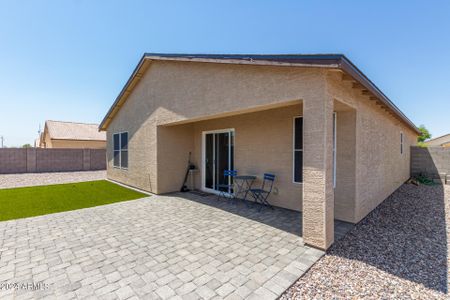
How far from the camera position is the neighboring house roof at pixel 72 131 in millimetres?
21125

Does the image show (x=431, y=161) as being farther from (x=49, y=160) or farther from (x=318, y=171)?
(x=49, y=160)

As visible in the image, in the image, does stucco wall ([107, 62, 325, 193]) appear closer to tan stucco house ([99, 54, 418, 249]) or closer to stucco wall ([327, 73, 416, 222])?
tan stucco house ([99, 54, 418, 249])

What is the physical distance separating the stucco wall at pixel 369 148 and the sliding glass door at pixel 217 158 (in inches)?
145

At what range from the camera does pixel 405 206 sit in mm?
6379

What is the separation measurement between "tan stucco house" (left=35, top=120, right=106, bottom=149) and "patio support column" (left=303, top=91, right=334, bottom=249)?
80.0 feet

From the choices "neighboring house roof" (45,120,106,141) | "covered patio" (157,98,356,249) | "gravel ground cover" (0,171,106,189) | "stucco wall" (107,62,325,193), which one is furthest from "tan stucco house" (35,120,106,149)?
"covered patio" (157,98,356,249)

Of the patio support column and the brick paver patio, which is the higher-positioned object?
the patio support column

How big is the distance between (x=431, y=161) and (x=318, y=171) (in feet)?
41.4

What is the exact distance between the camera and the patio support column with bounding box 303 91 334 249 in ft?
11.4

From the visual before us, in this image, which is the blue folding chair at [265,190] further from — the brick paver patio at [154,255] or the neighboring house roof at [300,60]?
the neighboring house roof at [300,60]

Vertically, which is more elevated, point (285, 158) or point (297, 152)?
point (297, 152)

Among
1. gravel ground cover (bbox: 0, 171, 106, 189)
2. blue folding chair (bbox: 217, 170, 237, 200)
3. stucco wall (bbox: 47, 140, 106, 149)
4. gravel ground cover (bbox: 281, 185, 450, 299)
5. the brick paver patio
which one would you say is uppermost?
stucco wall (bbox: 47, 140, 106, 149)

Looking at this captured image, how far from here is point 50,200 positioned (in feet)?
23.3

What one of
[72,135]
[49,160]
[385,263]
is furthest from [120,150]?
[72,135]
